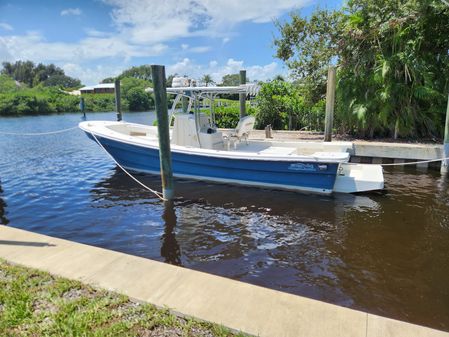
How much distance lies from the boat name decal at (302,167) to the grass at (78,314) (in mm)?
5649

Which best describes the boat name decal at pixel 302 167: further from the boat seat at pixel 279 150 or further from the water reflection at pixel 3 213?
the water reflection at pixel 3 213

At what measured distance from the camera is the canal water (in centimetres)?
454

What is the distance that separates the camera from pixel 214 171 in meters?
8.95

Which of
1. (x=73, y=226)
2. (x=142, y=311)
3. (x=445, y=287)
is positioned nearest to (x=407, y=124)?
(x=445, y=287)

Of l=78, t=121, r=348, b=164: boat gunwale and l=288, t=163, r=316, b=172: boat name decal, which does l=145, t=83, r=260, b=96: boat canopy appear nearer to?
l=78, t=121, r=348, b=164: boat gunwale

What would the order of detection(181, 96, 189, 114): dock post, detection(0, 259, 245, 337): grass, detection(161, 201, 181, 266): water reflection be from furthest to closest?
detection(181, 96, 189, 114): dock post → detection(161, 201, 181, 266): water reflection → detection(0, 259, 245, 337): grass

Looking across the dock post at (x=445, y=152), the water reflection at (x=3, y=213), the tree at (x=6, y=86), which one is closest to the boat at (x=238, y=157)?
the dock post at (x=445, y=152)

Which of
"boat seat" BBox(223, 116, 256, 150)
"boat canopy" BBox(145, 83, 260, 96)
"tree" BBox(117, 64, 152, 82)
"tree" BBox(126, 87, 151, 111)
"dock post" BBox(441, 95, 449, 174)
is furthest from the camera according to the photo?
"tree" BBox(117, 64, 152, 82)

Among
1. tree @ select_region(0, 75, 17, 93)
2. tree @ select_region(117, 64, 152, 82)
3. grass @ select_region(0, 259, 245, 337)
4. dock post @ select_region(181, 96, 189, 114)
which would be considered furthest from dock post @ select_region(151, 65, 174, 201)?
tree @ select_region(117, 64, 152, 82)

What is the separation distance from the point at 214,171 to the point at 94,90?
7905 centimetres

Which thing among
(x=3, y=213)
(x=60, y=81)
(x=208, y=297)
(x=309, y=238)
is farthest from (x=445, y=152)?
(x=60, y=81)

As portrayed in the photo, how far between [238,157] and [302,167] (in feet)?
5.06

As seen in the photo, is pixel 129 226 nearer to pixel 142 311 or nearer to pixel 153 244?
pixel 153 244

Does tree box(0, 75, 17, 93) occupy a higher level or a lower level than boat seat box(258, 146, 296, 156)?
higher
